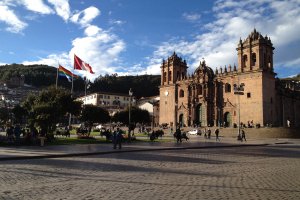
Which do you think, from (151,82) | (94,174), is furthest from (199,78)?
(151,82)

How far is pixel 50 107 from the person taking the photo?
28188mm

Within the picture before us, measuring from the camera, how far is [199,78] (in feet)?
220

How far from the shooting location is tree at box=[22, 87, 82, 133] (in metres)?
28.2

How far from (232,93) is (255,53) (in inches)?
324

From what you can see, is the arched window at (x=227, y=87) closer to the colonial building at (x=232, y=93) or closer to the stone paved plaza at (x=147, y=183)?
the colonial building at (x=232, y=93)

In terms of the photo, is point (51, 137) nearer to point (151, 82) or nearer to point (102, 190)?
point (102, 190)

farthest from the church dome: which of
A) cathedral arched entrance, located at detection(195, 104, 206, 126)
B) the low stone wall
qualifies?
the low stone wall

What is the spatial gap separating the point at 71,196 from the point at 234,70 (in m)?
56.6

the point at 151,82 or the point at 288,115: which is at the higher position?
the point at 151,82

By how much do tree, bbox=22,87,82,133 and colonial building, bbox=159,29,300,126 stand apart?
25847 millimetres

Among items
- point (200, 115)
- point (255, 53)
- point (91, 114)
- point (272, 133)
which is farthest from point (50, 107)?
point (200, 115)

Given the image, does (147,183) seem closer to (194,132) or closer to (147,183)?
(147,183)

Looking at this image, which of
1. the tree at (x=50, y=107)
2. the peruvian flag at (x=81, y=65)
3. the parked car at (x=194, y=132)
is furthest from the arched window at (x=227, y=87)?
the tree at (x=50, y=107)

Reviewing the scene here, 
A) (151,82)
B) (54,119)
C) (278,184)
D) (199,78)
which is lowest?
(278,184)
